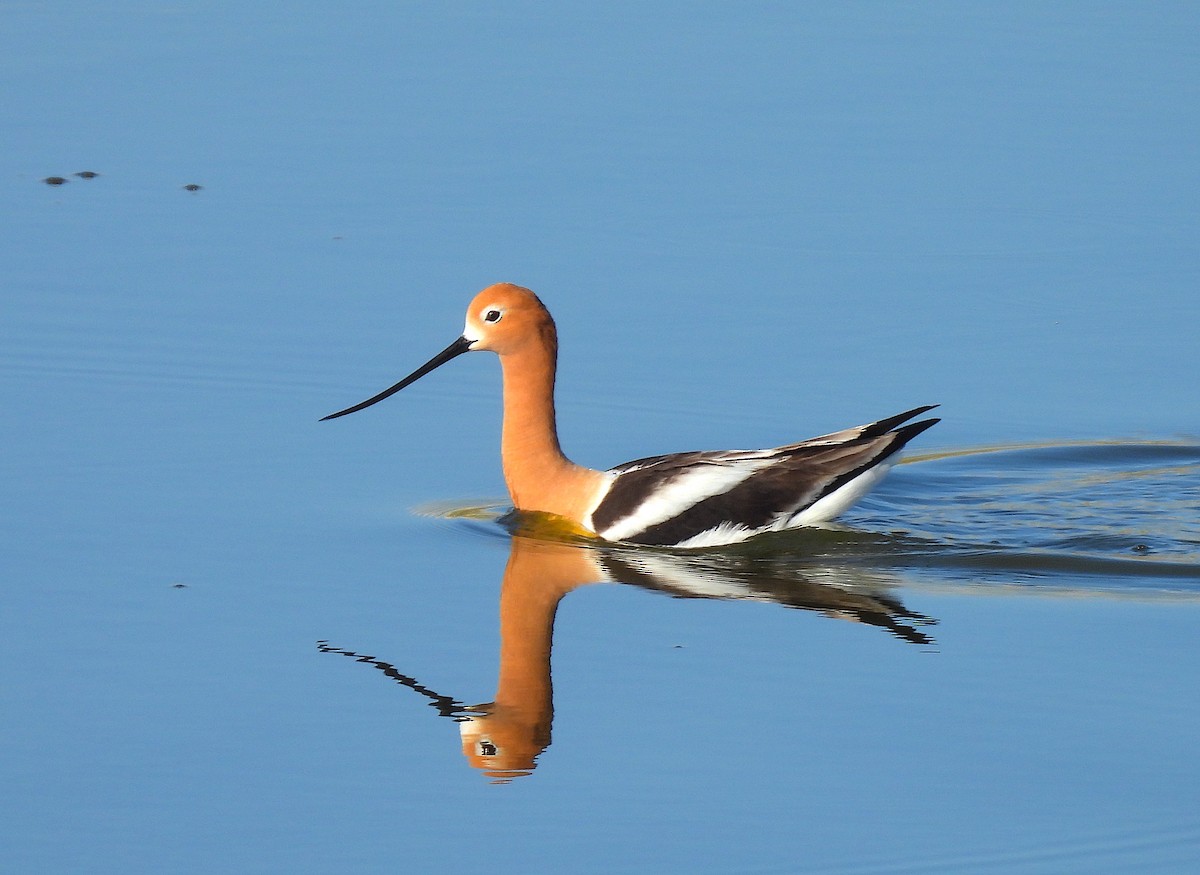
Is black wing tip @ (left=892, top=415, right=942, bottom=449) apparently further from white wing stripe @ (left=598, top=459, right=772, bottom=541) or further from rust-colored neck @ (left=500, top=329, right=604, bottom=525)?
rust-colored neck @ (left=500, top=329, right=604, bottom=525)

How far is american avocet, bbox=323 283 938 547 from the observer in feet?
31.1

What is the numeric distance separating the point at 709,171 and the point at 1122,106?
10.4ft

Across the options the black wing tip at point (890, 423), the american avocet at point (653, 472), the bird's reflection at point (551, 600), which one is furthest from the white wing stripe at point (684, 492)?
the black wing tip at point (890, 423)

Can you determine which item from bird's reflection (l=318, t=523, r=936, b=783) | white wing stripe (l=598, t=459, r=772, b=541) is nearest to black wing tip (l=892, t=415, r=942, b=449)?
white wing stripe (l=598, t=459, r=772, b=541)

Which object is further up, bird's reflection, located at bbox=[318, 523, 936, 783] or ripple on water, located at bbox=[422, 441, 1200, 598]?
ripple on water, located at bbox=[422, 441, 1200, 598]

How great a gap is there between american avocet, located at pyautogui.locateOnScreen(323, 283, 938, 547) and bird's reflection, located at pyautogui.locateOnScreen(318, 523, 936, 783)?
0.20 metres

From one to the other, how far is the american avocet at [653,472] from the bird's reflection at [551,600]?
0.67 ft

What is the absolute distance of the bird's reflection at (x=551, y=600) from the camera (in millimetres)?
7027

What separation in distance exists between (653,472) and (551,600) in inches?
45.1

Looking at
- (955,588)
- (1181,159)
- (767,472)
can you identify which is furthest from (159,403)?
(1181,159)

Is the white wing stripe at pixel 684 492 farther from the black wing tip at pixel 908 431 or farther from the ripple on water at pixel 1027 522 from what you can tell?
the black wing tip at pixel 908 431

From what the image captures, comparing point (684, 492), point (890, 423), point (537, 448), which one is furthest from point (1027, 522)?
point (537, 448)

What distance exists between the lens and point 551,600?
853 cm

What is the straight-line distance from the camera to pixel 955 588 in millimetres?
8812
